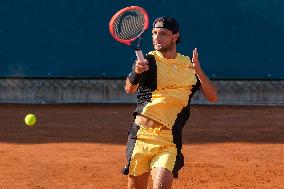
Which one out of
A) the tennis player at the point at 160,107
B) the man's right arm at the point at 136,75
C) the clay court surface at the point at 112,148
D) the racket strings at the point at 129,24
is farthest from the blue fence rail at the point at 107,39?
the man's right arm at the point at 136,75

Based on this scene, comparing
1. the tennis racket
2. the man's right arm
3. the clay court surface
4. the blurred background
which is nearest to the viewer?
the man's right arm

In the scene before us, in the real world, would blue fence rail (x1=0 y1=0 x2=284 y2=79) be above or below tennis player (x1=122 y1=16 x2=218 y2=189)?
below

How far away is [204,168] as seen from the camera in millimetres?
8398

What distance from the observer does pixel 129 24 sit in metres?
4.99

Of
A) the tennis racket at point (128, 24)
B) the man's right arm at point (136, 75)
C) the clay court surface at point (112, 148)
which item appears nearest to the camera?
the man's right arm at point (136, 75)

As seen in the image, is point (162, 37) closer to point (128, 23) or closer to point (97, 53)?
point (128, 23)

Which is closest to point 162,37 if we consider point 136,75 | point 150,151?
point 136,75

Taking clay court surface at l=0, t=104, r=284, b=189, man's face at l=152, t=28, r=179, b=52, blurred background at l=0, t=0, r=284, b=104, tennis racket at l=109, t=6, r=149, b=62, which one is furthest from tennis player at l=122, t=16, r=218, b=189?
blurred background at l=0, t=0, r=284, b=104

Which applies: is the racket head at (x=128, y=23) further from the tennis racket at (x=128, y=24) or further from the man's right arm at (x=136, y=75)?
the man's right arm at (x=136, y=75)

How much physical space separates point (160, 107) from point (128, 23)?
80cm

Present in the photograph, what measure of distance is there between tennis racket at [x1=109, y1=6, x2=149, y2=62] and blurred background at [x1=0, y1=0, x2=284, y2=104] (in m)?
11.7

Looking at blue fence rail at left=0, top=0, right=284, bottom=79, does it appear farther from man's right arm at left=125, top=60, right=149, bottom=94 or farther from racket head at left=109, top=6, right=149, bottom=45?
man's right arm at left=125, top=60, right=149, bottom=94

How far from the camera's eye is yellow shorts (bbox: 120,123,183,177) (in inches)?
181

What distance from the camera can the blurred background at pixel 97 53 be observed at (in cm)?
1677
